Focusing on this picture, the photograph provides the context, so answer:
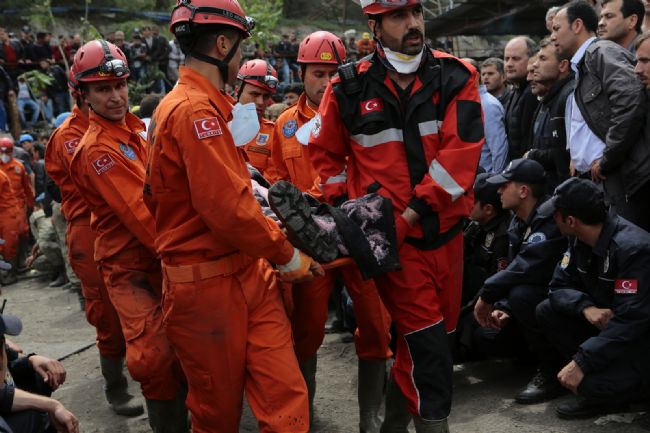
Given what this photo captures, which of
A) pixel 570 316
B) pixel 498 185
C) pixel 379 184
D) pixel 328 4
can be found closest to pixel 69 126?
pixel 379 184

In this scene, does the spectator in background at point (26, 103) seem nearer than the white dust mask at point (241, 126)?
No


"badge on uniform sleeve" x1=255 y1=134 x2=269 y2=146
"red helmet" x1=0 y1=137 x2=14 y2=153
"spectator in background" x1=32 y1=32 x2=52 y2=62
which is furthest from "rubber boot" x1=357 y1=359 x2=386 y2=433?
"spectator in background" x1=32 y1=32 x2=52 y2=62

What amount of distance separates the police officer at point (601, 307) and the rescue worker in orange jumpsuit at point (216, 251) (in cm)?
189

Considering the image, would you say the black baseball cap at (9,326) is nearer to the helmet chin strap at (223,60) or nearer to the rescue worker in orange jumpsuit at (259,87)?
the helmet chin strap at (223,60)

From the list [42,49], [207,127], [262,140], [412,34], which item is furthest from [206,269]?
[42,49]

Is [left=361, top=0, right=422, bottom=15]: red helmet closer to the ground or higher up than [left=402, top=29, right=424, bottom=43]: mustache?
higher up

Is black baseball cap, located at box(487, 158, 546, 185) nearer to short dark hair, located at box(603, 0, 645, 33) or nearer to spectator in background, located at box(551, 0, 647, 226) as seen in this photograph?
spectator in background, located at box(551, 0, 647, 226)

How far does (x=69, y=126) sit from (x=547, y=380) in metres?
3.88

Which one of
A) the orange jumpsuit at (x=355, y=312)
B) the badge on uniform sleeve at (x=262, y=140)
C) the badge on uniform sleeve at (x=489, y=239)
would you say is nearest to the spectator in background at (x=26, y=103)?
the badge on uniform sleeve at (x=262, y=140)

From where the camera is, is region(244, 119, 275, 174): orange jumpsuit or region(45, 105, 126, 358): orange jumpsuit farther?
region(244, 119, 275, 174): orange jumpsuit

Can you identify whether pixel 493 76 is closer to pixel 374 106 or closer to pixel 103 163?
pixel 374 106

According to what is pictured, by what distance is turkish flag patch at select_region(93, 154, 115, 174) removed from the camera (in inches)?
189

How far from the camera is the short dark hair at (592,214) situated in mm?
4641

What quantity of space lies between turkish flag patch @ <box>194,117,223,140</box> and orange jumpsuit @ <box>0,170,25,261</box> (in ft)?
33.4
